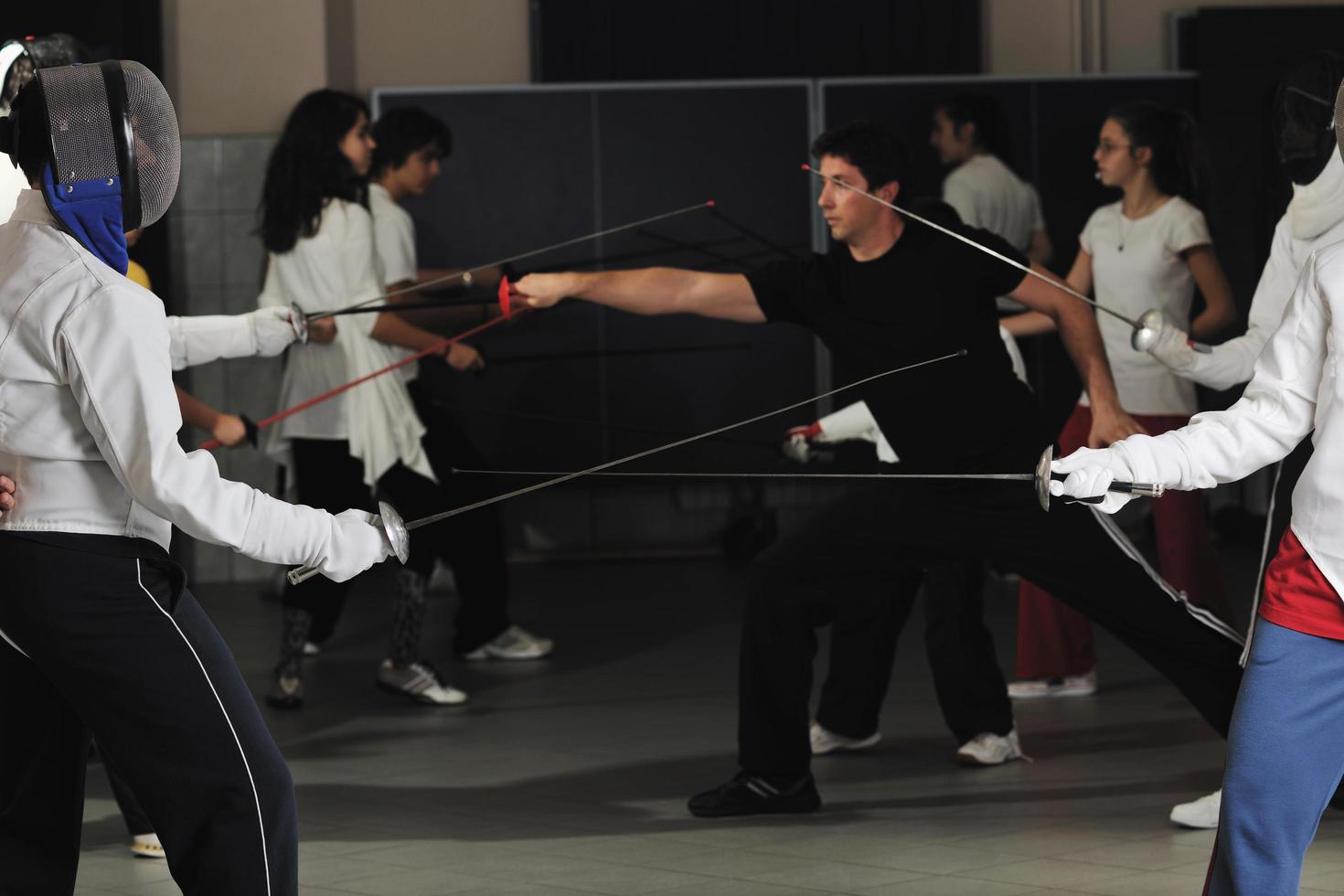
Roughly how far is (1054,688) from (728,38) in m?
4.09

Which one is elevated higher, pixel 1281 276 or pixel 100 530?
pixel 1281 276

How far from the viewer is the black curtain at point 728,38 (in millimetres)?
7746

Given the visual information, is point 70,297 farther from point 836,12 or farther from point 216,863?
point 836,12

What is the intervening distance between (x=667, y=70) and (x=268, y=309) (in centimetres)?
479

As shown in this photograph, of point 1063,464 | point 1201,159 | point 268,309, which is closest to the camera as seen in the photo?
point 1063,464

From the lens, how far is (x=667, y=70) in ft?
25.4

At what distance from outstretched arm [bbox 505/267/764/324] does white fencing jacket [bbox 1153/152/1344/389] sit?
29.9 inches

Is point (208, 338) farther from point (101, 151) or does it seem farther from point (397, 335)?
point (397, 335)

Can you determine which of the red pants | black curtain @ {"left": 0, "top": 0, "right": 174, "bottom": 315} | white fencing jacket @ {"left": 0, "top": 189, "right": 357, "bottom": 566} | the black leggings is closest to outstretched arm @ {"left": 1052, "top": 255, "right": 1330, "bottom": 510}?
white fencing jacket @ {"left": 0, "top": 189, "right": 357, "bottom": 566}

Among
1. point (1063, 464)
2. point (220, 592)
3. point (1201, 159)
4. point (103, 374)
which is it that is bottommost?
point (220, 592)

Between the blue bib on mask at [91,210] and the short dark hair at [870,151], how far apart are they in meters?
1.64

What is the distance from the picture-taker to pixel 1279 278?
10.8ft

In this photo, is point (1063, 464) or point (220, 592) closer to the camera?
point (1063, 464)

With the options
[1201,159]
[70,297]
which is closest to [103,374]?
[70,297]
